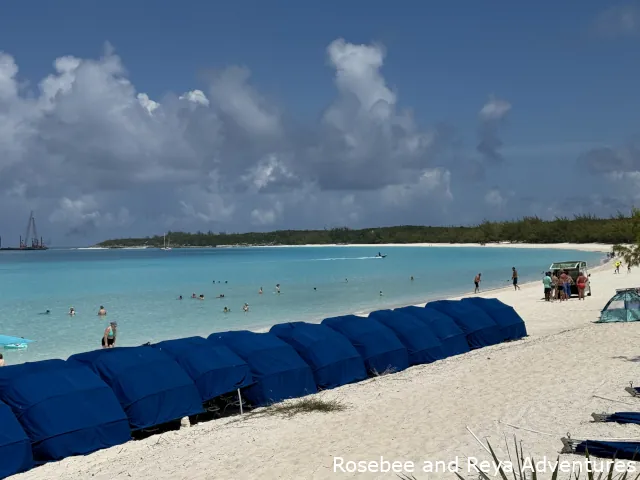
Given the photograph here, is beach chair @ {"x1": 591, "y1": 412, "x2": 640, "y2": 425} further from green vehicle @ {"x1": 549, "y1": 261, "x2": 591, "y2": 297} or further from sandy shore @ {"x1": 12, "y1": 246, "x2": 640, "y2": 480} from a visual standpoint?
green vehicle @ {"x1": 549, "y1": 261, "x2": 591, "y2": 297}

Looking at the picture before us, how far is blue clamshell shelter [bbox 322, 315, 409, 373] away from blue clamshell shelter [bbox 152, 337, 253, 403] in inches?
129

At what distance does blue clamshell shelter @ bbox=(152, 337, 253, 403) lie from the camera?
472 inches

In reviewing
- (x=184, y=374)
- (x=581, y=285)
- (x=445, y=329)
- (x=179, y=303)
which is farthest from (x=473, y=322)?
(x=179, y=303)

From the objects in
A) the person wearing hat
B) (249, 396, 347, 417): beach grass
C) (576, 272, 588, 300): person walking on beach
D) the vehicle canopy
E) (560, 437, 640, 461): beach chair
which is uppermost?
the vehicle canopy

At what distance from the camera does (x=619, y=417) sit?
31.5 ft

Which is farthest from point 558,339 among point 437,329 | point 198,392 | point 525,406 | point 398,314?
point 198,392

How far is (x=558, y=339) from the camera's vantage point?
1816cm

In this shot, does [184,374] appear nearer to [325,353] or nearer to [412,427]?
[325,353]

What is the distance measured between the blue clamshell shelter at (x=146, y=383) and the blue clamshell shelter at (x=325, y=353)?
2.92 metres

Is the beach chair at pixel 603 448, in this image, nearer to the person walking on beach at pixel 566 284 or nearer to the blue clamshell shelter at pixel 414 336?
the blue clamshell shelter at pixel 414 336

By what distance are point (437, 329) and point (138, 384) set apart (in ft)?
28.9

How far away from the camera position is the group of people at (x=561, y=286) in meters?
30.4

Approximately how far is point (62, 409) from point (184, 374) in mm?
2328

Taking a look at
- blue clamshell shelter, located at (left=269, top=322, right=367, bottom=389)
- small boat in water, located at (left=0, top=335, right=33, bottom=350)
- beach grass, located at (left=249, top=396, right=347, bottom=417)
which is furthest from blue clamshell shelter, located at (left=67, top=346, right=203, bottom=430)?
small boat in water, located at (left=0, top=335, right=33, bottom=350)
